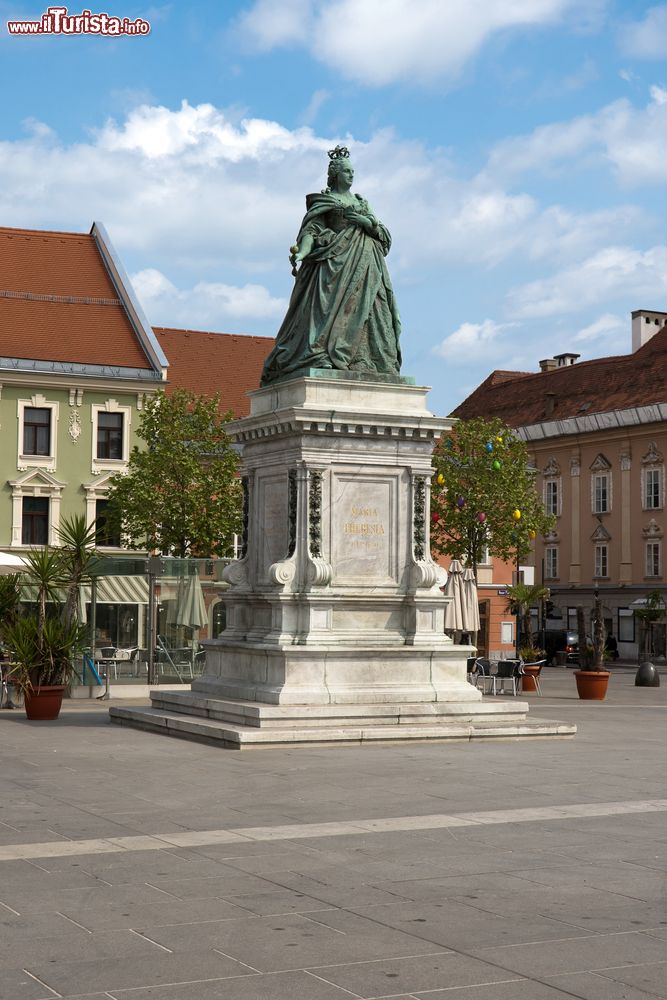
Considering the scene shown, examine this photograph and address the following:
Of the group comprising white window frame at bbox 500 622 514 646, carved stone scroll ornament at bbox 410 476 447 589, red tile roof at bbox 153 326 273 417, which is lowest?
white window frame at bbox 500 622 514 646

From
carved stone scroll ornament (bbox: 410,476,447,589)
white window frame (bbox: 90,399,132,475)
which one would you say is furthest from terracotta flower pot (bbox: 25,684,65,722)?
white window frame (bbox: 90,399,132,475)

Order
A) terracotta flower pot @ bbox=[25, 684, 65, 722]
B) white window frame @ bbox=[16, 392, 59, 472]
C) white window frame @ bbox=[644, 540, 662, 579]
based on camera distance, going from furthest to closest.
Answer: white window frame @ bbox=[644, 540, 662, 579] < white window frame @ bbox=[16, 392, 59, 472] < terracotta flower pot @ bbox=[25, 684, 65, 722]

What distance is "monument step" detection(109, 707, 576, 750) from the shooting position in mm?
16125

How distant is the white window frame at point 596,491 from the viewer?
7331 cm

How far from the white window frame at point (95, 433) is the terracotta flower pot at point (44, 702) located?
95.9 feet

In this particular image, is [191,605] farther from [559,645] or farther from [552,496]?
[552,496]

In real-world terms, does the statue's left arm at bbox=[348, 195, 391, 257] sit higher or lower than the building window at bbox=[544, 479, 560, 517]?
lower

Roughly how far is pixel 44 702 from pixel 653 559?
53158mm

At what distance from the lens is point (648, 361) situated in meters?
73.3

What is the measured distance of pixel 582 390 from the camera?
254 ft

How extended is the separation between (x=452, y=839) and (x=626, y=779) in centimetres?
433

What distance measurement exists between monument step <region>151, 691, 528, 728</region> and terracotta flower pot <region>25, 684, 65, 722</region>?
258 centimetres

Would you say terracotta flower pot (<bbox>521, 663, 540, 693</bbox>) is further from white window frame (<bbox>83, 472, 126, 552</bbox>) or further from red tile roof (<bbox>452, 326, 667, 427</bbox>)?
red tile roof (<bbox>452, 326, 667, 427</bbox>)

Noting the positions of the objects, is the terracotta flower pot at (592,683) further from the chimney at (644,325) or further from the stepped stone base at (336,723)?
the chimney at (644,325)
